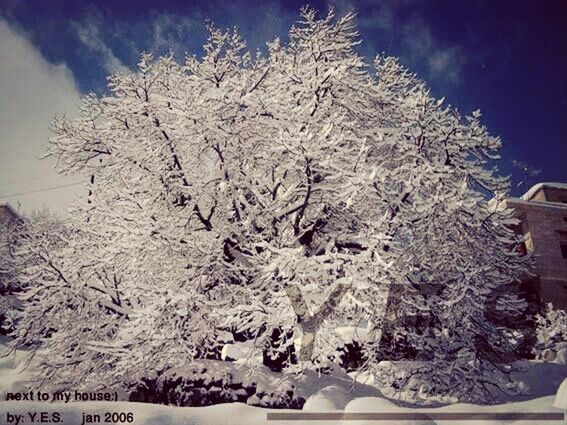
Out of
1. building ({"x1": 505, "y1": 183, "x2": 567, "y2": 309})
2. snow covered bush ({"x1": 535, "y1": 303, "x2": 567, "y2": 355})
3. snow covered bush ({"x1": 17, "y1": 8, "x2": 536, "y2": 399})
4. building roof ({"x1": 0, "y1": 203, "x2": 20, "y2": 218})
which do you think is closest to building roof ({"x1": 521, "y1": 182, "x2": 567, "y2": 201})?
building ({"x1": 505, "y1": 183, "x2": 567, "y2": 309})

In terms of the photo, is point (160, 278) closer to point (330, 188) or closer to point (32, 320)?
point (32, 320)

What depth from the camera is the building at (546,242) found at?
24.5 meters

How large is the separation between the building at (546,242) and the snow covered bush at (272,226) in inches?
791

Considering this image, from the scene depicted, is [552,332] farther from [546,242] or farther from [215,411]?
[215,411]

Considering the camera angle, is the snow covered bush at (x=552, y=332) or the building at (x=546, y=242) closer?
the snow covered bush at (x=552, y=332)

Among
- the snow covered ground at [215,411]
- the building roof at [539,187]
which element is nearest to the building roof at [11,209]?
the snow covered ground at [215,411]

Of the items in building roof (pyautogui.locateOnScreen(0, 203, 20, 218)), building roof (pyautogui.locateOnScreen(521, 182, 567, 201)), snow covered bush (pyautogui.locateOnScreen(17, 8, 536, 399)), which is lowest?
snow covered bush (pyautogui.locateOnScreen(17, 8, 536, 399))

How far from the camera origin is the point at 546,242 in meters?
26.0

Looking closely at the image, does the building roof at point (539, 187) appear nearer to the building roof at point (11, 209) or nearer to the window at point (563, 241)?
the window at point (563, 241)

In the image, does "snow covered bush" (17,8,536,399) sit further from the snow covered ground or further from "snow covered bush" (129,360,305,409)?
the snow covered ground

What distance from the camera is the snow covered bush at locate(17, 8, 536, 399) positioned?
21.6 feet

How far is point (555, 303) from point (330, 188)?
81.2 ft

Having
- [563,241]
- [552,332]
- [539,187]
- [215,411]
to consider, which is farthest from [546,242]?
[215,411]

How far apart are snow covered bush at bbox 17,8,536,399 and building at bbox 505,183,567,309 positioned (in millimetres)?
20086
